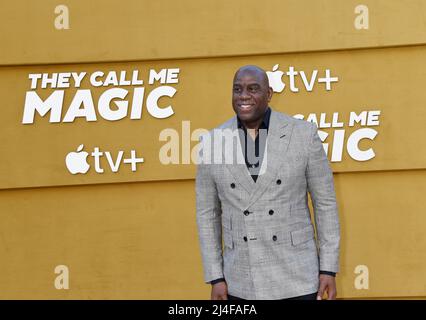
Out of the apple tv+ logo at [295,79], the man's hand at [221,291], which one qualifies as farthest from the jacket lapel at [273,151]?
the apple tv+ logo at [295,79]

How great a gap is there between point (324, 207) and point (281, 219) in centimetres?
16

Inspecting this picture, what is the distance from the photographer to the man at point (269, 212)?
3297 millimetres

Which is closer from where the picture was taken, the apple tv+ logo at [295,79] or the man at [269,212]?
the man at [269,212]

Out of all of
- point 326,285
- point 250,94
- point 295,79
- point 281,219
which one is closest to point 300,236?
point 281,219

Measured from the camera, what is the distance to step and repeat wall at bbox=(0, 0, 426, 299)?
437cm

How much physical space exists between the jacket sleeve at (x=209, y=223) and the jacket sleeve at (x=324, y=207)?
355mm

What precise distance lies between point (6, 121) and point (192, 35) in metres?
0.97

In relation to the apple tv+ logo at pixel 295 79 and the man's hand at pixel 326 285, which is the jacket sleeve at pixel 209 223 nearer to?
the man's hand at pixel 326 285

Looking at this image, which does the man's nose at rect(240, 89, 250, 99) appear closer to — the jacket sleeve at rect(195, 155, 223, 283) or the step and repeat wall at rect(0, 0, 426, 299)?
the jacket sleeve at rect(195, 155, 223, 283)

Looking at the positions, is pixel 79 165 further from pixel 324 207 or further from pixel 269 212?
pixel 324 207

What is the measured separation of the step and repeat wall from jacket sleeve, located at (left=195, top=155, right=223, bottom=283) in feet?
3.39

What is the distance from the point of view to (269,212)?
3.30 m

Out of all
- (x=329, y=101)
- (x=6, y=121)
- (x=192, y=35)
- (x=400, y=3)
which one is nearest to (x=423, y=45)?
(x=400, y=3)

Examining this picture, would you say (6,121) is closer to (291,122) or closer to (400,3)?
(291,122)
